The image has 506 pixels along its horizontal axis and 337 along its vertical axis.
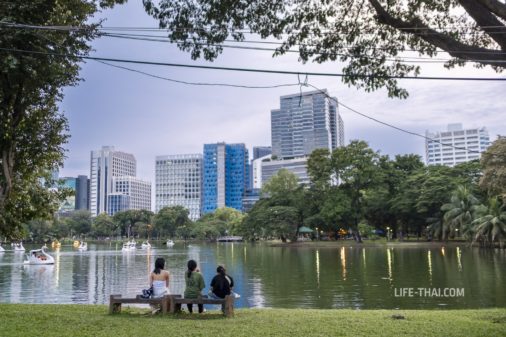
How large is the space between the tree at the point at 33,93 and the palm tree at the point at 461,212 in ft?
163

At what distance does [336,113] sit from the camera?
197125mm

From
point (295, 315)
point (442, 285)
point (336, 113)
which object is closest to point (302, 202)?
point (442, 285)

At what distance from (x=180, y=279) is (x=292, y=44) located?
746 inches

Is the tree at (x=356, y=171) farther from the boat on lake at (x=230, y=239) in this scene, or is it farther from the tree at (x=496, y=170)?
the boat on lake at (x=230, y=239)

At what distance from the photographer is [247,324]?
31.1 feet

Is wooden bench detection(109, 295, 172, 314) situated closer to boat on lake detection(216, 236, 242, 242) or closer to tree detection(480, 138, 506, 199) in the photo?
tree detection(480, 138, 506, 199)

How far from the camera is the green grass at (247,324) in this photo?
8.53m

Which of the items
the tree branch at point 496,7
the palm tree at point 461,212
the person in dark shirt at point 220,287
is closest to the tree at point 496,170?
the palm tree at point 461,212

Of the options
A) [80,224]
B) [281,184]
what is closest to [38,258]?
[281,184]

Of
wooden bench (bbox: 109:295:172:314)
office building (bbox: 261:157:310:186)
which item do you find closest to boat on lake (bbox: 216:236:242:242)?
office building (bbox: 261:157:310:186)

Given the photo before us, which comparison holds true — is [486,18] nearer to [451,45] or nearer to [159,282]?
[451,45]

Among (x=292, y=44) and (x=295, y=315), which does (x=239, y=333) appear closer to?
(x=295, y=315)

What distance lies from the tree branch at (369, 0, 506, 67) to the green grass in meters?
4.59

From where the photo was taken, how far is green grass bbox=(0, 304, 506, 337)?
853 cm
